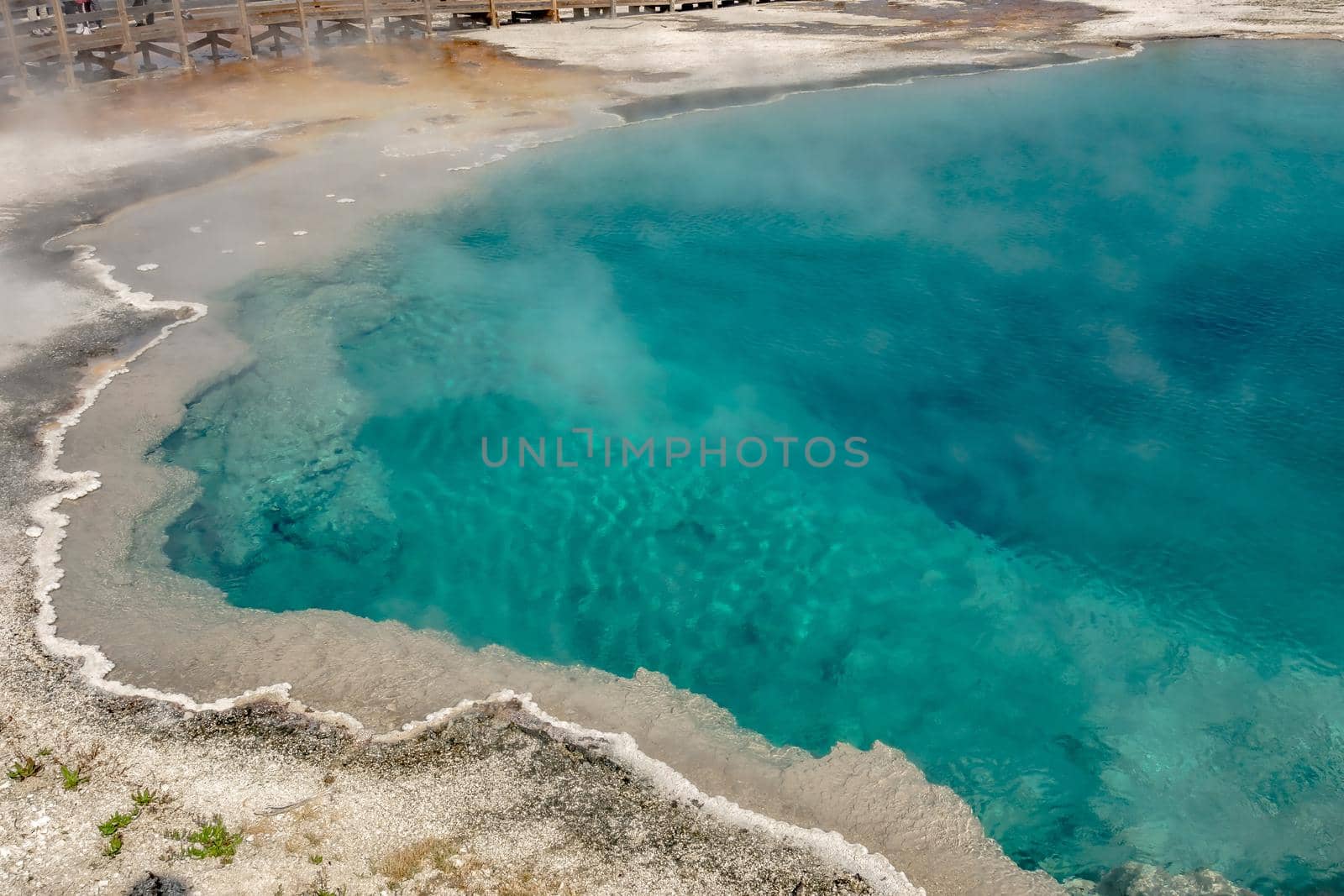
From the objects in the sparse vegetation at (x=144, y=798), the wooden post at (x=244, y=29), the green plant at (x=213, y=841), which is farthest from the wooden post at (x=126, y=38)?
the green plant at (x=213, y=841)

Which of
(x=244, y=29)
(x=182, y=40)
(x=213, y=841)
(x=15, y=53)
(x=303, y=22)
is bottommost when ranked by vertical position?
(x=213, y=841)

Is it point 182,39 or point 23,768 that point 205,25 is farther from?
point 23,768

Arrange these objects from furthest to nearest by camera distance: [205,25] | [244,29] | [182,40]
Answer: [244,29]
[205,25]
[182,40]

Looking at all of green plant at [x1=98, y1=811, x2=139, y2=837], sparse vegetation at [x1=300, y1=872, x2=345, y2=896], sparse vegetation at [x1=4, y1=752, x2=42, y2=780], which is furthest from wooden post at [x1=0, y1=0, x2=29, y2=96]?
sparse vegetation at [x1=300, y1=872, x2=345, y2=896]

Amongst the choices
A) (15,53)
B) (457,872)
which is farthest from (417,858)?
(15,53)

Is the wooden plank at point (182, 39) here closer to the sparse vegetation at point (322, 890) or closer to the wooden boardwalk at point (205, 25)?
the wooden boardwalk at point (205, 25)

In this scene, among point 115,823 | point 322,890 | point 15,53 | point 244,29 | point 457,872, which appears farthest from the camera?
point 244,29

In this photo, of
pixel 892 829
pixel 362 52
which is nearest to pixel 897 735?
pixel 892 829
